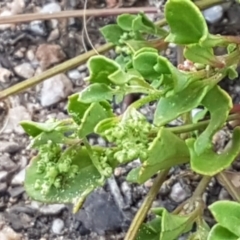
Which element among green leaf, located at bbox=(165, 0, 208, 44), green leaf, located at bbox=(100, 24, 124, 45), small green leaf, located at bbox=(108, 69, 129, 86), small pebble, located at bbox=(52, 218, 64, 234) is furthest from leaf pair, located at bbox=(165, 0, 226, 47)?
small pebble, located at bbox=(52, 218, 64, 234)

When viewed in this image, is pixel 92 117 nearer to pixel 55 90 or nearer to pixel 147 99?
pixel 147 99

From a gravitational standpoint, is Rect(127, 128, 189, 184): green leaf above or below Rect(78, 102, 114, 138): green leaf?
below

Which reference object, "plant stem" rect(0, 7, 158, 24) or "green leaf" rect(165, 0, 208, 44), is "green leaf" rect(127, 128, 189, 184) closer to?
"green leaf" rect(165, 0, 208, 44)

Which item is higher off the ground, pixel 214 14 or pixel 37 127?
pixel 37 127

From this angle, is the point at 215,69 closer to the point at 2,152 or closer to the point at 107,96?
the point at 107,96

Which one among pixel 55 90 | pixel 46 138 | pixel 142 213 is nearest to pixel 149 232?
pixel 142 213

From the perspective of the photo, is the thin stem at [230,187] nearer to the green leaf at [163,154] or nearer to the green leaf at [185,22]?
the green leaf at [163,154]
